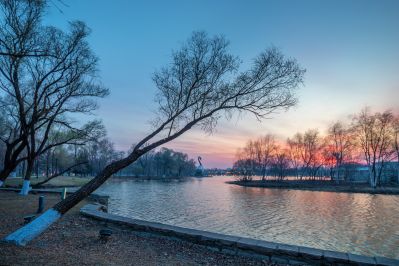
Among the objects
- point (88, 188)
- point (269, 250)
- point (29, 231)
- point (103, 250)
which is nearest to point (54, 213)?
point (29, 231)

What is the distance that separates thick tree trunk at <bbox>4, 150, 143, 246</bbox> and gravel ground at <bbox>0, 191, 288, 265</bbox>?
23 cm

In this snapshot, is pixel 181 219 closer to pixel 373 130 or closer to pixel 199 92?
pixel 199 92

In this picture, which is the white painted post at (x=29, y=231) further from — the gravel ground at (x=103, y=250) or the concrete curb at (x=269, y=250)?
the concrete curb at (x=269, y=250)

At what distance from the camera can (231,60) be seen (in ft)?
30.3

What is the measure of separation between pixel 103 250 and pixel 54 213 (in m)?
1.37

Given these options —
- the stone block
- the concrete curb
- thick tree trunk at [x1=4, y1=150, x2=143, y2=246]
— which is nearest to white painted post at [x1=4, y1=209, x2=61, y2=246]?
thick tree trunk at [x1=4, y1=150, x2=143, y2=246]

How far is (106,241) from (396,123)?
56974 millimetres

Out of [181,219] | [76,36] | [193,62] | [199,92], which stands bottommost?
[181,219]

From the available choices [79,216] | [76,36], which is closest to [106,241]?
[79,216]

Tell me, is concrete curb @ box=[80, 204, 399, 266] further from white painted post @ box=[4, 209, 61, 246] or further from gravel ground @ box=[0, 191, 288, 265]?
white painted post @ box=[4, 209, 61, 246]

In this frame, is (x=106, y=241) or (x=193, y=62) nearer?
(x=106, y=241)

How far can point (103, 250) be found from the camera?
266 inches

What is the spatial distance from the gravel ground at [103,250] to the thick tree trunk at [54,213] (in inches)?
9.0

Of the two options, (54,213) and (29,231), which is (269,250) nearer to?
(54,213)
